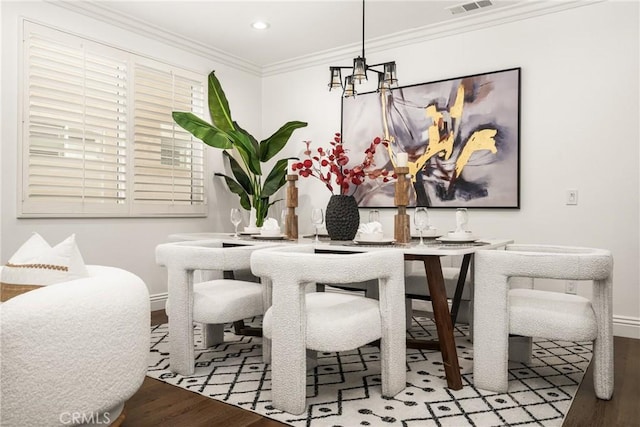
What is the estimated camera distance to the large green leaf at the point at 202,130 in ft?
13.1

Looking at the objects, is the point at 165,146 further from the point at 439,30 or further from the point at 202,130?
the point at 439,30

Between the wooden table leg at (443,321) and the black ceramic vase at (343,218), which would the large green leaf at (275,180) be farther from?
the wooden table leg at (443,321)

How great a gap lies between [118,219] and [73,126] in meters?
0.82

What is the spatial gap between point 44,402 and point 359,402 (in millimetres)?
1302

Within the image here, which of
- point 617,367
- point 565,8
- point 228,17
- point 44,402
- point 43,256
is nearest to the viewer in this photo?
point 44,402

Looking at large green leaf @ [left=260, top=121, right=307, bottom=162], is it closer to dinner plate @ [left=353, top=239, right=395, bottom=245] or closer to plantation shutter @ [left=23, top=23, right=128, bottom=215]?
plantation shutter @ [left=23, top=23, right=128, bottom=215]

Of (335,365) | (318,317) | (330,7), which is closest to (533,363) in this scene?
(335,365)

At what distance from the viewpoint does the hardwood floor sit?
6.16 feet

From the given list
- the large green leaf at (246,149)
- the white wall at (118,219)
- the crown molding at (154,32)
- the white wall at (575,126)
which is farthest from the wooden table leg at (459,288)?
the crown molding at (154,32)

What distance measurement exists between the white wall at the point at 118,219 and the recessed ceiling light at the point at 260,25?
0.80 metres

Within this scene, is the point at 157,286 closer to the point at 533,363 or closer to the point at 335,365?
the point at 335,365

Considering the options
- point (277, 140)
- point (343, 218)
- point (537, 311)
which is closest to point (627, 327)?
point (537, 311)

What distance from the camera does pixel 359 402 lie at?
2.08 meters

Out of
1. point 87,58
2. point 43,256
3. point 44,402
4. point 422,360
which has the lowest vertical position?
point 422,360
